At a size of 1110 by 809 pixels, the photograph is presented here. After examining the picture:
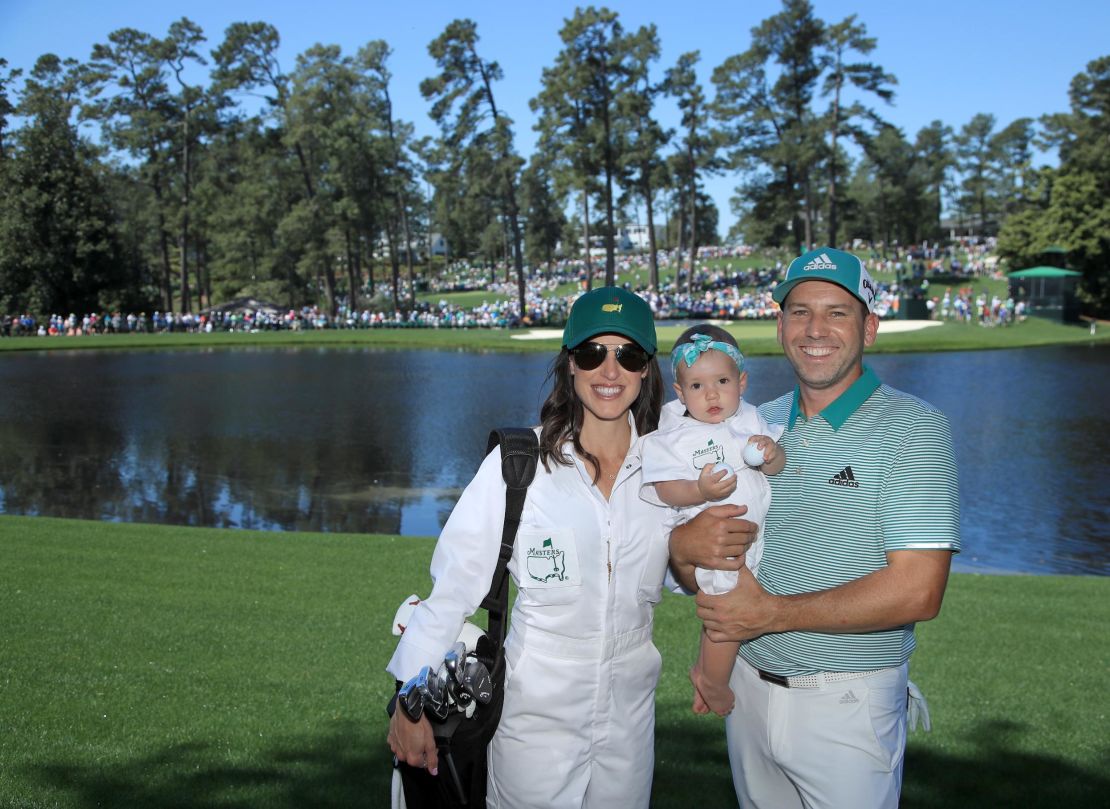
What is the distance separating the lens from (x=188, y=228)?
65.5 meters

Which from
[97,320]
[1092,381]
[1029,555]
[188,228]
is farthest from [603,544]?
[188,228]

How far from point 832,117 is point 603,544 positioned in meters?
61.9

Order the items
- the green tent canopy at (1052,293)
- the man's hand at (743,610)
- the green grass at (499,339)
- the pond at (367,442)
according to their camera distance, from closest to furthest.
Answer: the man's hand at (743,610)
the pond at (367,442)
the green grass at (499,339)
the green tent canopy at (1052,293)

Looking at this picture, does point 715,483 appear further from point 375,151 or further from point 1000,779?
point 375,151

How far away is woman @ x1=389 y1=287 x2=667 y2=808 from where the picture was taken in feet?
9.02

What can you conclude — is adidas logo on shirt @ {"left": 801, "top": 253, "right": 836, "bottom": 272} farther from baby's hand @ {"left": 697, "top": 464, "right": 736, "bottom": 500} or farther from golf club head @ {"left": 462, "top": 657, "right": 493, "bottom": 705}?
golf club head @ {"left": 462, "top": 657, "right": 493, "bottom": 705}

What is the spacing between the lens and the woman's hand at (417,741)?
273 cm

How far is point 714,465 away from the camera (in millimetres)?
2848

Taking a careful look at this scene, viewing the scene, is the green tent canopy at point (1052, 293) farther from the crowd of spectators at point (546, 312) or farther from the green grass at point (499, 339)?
the crowd of spectators at point (546, 312)

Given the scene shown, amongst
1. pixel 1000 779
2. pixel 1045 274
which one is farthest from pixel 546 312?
pixel 1000 779

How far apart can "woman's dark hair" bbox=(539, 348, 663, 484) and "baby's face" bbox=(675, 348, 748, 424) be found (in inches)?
4.0

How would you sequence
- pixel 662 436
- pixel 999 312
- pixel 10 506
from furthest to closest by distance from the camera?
pixel 999 312 → pixel 10 506 → pixel 662 436

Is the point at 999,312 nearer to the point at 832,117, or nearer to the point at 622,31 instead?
the point at 832,117

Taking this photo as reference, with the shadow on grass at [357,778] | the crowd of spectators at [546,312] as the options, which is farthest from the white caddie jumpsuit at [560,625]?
the crowd of spectators at [546,312]
